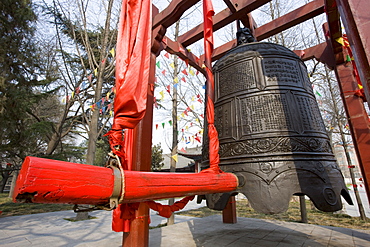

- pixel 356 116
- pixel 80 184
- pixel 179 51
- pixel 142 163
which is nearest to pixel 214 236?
pixel 142 163

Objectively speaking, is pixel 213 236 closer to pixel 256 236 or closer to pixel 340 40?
pixel 256 236

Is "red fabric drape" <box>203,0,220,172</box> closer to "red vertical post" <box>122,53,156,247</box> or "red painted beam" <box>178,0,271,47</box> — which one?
"red vertical post" <box>122,53,156,247</box>

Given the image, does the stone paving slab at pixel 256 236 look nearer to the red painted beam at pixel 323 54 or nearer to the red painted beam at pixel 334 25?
the red painted beam at pixel 323 54

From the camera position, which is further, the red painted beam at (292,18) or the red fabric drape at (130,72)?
the red painted beam at (292,18)

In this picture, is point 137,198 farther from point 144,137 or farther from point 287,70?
point 287,70

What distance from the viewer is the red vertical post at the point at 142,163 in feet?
7.85

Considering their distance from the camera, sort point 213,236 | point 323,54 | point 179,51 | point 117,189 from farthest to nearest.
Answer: point 213,236 < point 179,51 < point 323,54 < point 117,189

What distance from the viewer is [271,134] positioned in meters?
1.96

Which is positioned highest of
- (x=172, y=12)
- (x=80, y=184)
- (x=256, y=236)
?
(x=172, y=12)

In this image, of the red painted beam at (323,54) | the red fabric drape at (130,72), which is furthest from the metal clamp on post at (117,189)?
the red painted beam at (323,54)

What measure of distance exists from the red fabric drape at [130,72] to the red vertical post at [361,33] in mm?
1365

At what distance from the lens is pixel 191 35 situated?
3.73m

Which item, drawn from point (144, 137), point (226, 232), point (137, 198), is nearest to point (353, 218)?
point (226, 232)

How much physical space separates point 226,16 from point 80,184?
3.35 metres
